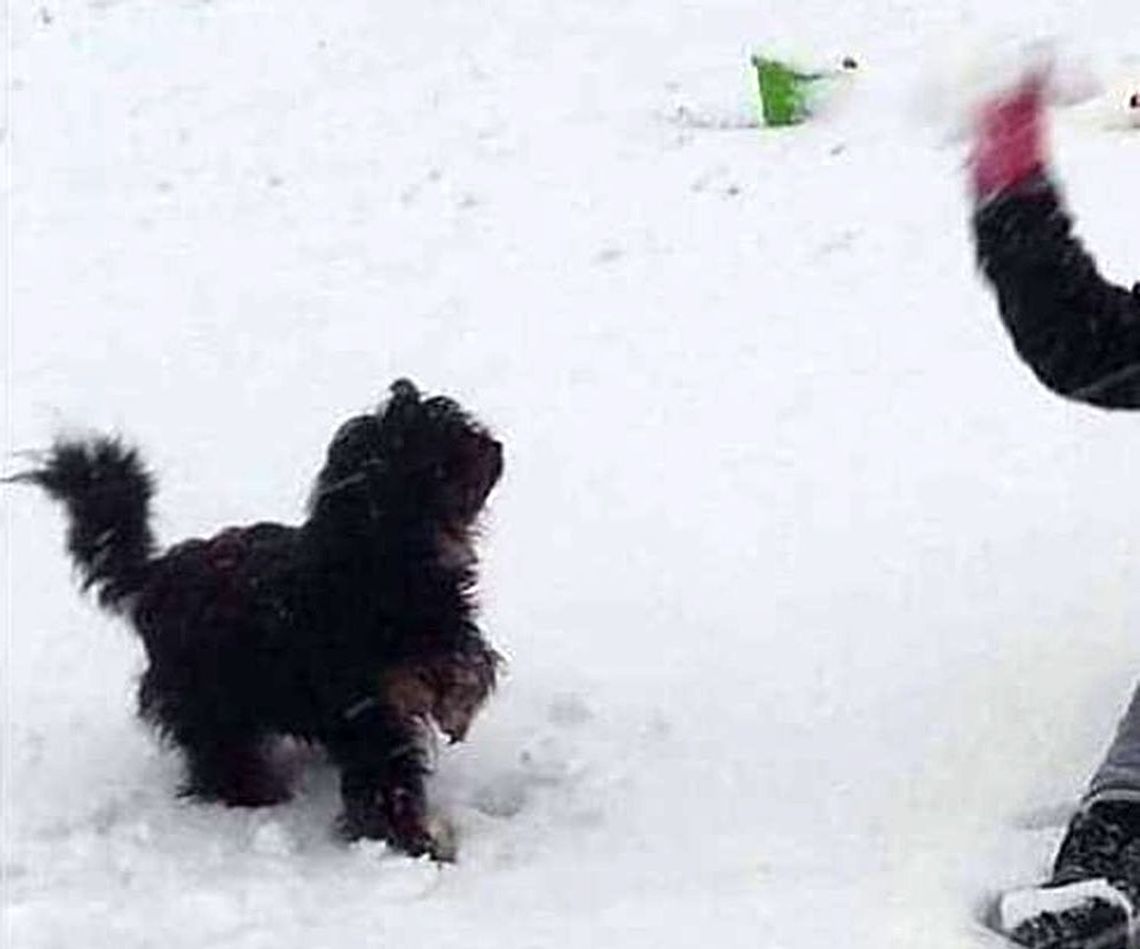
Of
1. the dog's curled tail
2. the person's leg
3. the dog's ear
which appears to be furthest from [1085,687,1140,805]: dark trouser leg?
the dog's curled tail

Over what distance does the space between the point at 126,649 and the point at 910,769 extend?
1.80 meters

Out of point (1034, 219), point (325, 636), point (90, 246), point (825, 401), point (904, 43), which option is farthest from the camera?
point (904, 43)

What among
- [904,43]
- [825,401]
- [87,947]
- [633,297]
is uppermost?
[904,43]

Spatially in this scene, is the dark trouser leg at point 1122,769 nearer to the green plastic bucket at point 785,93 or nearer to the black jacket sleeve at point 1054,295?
the black jacket sleeve at point 1054,295

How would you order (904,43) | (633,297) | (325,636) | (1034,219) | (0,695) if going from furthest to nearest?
(904,43)
(633,297)
(0,695)
(325,636)
(1034,219)

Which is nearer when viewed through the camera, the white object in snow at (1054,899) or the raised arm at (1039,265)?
the white object in snow at (1054,899)

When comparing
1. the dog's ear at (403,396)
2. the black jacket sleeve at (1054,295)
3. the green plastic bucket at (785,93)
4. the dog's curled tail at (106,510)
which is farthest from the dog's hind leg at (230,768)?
the green plastic bucket at (785,93)

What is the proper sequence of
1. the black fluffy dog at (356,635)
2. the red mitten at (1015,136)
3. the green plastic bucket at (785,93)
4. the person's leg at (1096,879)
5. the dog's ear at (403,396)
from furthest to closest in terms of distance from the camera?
the green plastic bucket at (785,93) → the dog's ear at (403,396) → the black fluffy dog at (356,635) → the red mitten at (1015,136) → the person's leg at (1096,879)

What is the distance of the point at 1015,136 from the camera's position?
4.33 meters

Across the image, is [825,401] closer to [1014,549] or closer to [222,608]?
[1014,549]

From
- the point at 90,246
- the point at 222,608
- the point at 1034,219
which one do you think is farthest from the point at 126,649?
the point at 90,246

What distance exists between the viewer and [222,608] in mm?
4930

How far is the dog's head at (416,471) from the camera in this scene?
4.89 metres

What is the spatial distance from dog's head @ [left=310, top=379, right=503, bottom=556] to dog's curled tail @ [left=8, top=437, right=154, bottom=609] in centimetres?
42
